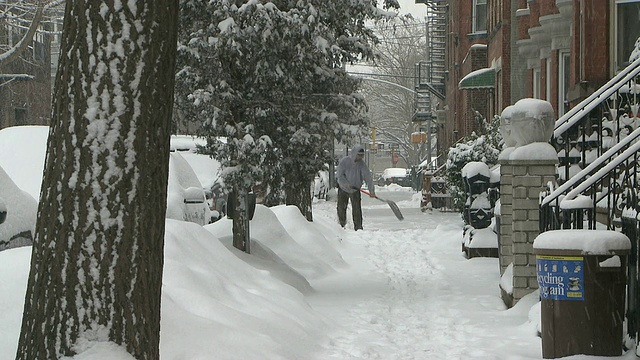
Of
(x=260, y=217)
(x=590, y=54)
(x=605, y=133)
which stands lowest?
(x=260, y=217)

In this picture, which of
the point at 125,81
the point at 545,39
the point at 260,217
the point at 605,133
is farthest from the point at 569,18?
the point at 125,81

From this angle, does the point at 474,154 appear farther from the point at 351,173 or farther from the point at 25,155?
the point at 25,155

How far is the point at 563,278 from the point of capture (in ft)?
23.6

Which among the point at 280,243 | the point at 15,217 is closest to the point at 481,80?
the point at 280,243

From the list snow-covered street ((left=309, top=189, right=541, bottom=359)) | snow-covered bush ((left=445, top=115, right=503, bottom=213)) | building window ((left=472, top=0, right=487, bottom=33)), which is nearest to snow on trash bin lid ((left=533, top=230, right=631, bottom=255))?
snow-covered street ((left=309, top=189, right=541, bottom=359))

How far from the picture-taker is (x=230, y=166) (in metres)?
11.5

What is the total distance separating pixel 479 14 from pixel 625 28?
21.4m

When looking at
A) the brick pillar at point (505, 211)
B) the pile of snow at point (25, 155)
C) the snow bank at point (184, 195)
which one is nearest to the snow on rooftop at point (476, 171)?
the brick pillar at point (505, 211)

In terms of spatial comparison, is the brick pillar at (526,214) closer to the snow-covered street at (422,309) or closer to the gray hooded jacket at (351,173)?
the snow-covered street at (422,309)

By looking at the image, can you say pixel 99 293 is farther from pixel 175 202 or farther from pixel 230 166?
pixel 175 202

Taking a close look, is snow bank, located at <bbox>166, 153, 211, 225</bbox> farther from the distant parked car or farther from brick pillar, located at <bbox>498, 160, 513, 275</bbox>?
the distant parked car

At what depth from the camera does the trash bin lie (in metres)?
7.12

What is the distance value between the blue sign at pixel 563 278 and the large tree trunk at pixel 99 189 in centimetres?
351

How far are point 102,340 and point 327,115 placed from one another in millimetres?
7916
